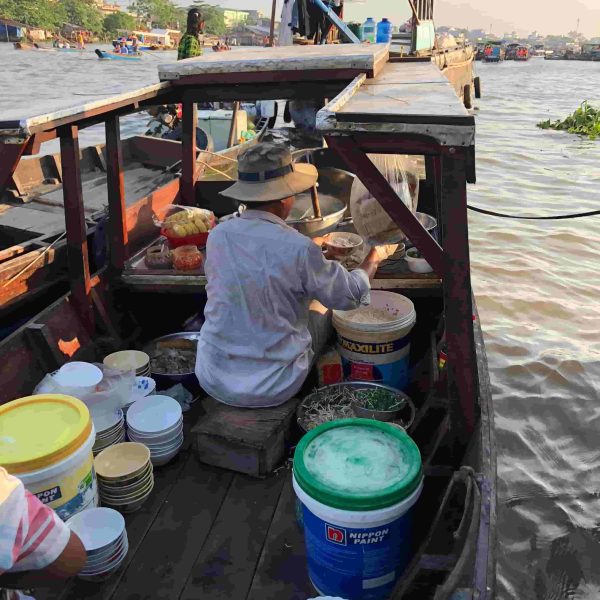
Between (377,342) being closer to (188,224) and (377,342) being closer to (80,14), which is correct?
(188,224)

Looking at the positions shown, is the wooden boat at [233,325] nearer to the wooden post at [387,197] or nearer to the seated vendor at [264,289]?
the wooden post at [387,197]

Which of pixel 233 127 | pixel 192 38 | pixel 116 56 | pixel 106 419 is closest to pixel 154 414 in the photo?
pixel 106 419

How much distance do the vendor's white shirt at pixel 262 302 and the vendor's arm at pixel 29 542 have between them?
151 cm

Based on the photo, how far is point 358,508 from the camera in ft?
6.81

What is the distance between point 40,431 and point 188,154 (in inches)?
139

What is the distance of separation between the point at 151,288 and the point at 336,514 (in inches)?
96.3

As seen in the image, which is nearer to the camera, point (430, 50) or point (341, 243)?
point (341, 243)

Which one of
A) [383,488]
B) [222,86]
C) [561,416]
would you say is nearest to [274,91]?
[222,86]

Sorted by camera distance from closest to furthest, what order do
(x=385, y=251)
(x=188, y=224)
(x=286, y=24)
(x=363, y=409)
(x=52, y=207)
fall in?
1. (x=363, y=409)
2. (x=385, y=251)
3. (x=188, y=224)
4. (x=52, y=207)
5. (x=286, y=24)

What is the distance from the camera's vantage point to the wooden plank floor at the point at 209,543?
2.37 metres

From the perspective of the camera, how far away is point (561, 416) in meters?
5.52

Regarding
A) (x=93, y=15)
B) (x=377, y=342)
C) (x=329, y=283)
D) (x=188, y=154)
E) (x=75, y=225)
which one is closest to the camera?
(x=329, y=283)

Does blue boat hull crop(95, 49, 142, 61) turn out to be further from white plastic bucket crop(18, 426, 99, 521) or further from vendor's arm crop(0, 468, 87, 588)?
vendor's arm crop(0, 468, 87, 588)

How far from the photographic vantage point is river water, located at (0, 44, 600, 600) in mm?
4012
